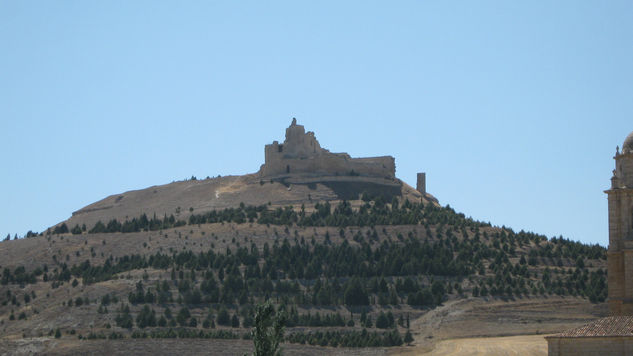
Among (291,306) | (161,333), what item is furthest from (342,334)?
(161,333)

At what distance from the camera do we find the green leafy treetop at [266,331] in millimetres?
34625

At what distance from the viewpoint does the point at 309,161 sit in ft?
385

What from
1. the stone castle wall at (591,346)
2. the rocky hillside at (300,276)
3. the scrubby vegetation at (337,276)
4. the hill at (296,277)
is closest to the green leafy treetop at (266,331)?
the stone castle wall at (591,346)

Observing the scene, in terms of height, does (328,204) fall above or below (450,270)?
above

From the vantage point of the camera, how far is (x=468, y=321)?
247 ft

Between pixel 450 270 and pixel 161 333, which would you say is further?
pixel 450 270

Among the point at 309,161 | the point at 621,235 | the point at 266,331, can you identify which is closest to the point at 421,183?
the point at 309,161

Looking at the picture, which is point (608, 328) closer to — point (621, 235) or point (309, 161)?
point (621, 235)

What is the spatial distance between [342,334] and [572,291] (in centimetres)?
1745

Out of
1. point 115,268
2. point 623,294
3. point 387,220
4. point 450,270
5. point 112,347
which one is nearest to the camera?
point 623,294

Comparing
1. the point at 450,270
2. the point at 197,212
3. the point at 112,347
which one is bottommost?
the point at 112,347

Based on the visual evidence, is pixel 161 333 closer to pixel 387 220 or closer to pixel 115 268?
pixel 115 268

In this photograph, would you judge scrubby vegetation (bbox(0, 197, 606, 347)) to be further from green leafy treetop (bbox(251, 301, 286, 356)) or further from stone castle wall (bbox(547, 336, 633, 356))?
green leafy treetop (bbox(251, 301, 286, 356))

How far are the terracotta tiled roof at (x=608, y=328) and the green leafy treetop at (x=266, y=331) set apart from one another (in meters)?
12.0
